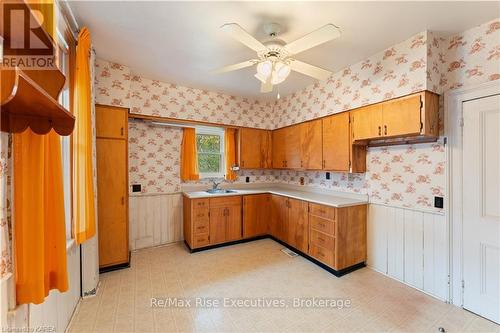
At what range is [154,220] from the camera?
3.54 meters

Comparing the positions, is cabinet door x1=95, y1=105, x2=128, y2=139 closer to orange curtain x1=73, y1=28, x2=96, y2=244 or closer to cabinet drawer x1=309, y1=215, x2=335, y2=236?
orange curtain x1=73, y1=28, x2=96, y2=244

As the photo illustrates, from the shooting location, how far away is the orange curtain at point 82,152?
1.84 metres

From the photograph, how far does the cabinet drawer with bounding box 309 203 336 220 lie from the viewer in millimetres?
2701

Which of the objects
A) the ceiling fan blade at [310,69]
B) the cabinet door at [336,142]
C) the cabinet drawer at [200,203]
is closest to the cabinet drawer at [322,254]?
the cabinet door at [336,142]

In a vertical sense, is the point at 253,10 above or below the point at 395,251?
above

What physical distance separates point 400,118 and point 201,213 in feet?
9.21

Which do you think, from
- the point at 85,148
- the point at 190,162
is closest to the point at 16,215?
the point at 85,148

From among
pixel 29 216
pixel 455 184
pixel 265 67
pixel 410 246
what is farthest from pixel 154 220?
pixel 455 184

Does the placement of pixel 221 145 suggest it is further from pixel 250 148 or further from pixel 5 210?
pixel 5 210

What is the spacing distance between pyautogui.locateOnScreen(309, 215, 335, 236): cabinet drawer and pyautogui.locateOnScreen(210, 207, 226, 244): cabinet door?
1.36m

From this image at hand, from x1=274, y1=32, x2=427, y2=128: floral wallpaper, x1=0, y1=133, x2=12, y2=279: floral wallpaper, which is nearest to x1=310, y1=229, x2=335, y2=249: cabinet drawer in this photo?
x1=274, y1=32, x2=427, y2=128: floral wallpaper

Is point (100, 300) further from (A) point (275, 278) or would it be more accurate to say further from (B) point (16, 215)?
(A) point (275, 278)

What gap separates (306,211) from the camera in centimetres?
310

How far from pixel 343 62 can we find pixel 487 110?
1459 millimetres
